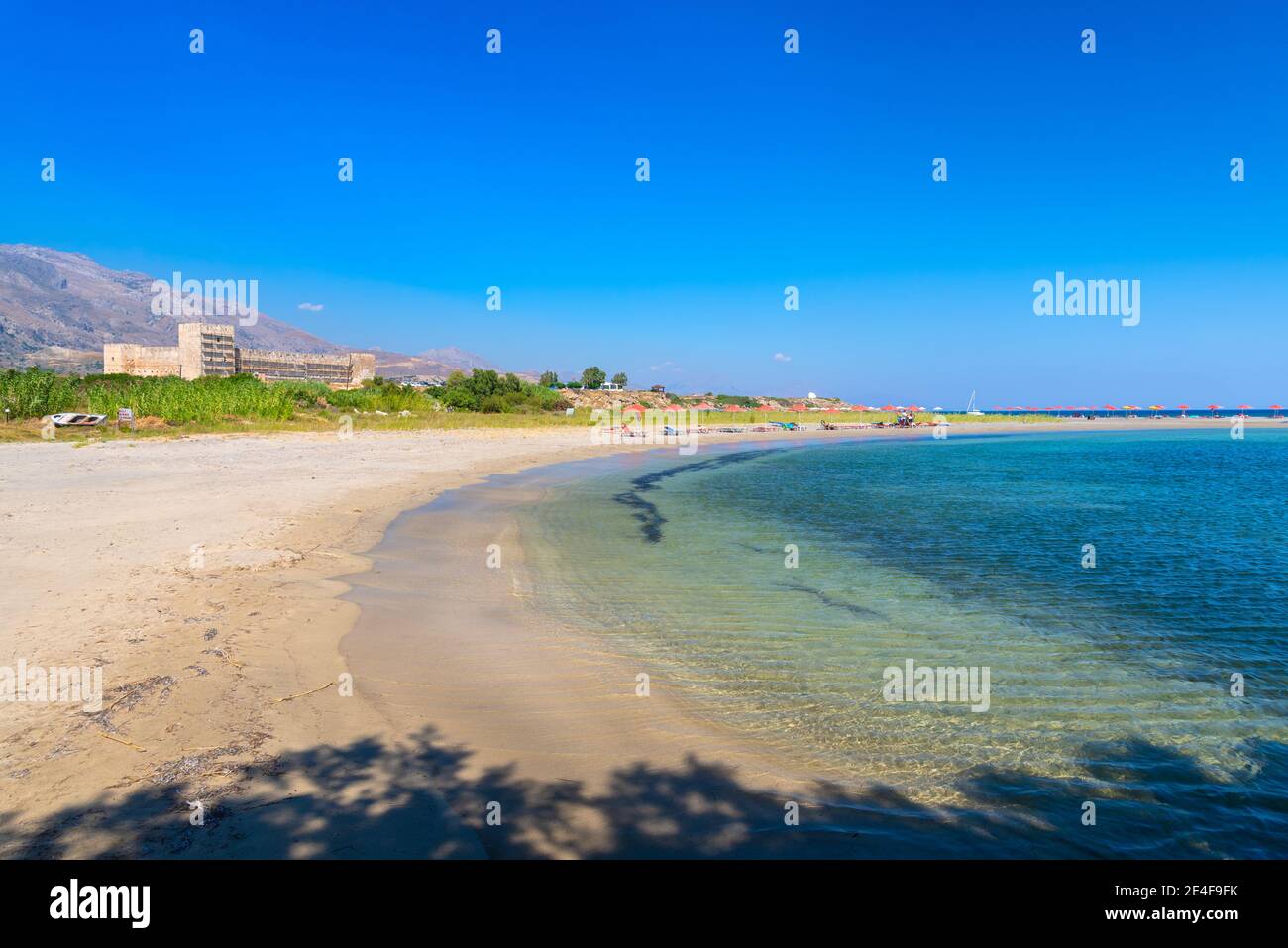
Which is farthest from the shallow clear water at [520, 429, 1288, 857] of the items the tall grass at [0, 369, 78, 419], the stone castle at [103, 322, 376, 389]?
the stone castle at [103, 322, 376, 389]

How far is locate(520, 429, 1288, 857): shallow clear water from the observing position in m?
5.12

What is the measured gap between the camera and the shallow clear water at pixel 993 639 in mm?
5125

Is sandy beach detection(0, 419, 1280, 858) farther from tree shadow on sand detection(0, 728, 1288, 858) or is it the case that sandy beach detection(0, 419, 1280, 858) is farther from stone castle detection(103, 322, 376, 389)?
stone castle detection(103, 322, 376, 389)

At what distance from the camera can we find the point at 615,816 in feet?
14.5

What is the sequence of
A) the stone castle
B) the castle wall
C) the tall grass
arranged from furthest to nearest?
the stone castle < the castle wall < the tall grass

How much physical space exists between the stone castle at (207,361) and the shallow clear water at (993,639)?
3619 inches

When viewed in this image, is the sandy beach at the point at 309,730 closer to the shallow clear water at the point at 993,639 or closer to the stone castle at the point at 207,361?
the shallow clear water at the point at 993,639

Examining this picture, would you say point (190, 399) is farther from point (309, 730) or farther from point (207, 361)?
point (207, 361)

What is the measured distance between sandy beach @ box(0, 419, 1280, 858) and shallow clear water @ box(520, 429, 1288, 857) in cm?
110

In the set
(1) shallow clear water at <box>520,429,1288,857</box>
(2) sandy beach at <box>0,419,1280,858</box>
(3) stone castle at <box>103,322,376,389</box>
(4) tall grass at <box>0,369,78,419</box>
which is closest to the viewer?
(2) sandy beach at <box>0,419,1280,858</box>

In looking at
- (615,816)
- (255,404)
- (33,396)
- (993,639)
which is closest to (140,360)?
(255,404)

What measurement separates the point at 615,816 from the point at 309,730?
2.65 meters
